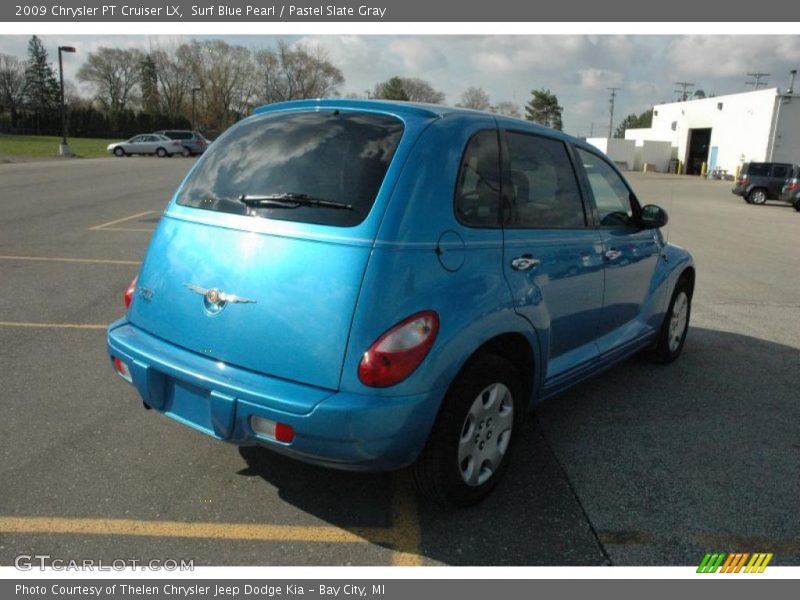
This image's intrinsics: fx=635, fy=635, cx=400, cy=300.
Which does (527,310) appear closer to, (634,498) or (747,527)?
(634,498)

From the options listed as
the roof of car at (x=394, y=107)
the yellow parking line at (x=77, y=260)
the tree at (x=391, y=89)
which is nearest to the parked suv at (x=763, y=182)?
the yellow parking line at (x=77, y=260)

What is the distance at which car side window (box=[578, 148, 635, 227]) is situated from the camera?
158 inches

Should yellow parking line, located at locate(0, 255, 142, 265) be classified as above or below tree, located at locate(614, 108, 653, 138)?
below

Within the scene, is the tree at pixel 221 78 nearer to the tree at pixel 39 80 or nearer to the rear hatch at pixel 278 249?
the tree at pixel 39 80

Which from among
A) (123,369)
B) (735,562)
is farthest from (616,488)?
(123,369)

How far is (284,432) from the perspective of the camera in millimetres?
2533

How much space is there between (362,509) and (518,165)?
1.91 m

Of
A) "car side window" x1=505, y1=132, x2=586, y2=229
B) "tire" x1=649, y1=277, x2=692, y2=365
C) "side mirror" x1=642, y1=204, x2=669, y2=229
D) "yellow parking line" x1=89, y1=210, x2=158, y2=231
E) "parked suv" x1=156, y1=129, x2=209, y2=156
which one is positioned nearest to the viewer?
"car side window" x1=505, y1=132, x2=586, y2=229

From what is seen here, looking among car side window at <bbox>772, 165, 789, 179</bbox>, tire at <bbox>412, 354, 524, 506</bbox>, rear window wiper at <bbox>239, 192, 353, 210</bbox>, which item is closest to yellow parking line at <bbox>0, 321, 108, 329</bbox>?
rear window wiper at <bbox>239, 192, 353, 210</bbox>

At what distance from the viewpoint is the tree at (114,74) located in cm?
9144

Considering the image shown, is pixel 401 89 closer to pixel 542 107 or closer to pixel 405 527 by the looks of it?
pixel 542 107

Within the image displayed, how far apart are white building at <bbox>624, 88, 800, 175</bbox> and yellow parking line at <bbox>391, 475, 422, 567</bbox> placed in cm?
4336

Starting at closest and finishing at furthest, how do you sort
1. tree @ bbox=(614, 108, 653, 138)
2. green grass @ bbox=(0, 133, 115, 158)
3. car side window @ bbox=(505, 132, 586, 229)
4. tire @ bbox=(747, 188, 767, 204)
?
car side window @ bbox=(505, 132, 586, 229), tire @ bbox=(747, 188, 767, 204), green grass @ bbox=(0, 133, 115, 158), tree @ bbox=(614, 108, 653, 138)

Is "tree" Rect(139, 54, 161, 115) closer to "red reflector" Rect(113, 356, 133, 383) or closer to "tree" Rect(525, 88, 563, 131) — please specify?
"tree" Rect(525, 88, 563, 131)
